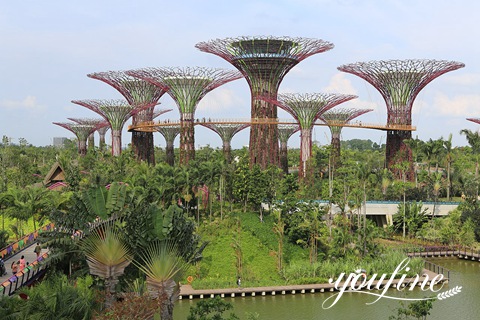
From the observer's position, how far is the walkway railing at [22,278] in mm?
17822

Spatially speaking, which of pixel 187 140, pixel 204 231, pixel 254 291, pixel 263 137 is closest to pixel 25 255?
pixel 254 291

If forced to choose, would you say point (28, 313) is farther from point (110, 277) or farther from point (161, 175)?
point (161, 175)

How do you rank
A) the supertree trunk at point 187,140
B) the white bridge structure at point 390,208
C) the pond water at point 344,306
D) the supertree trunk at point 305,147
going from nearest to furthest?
the pond water at point 344,306, the white bridge structure at point 390,208, the supertree trunk at point 187,140, the supertree trunk at point 305,147

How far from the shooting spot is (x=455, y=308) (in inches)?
1009

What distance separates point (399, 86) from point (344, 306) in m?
33.7

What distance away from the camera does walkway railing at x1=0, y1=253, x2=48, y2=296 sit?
1782 centimetres

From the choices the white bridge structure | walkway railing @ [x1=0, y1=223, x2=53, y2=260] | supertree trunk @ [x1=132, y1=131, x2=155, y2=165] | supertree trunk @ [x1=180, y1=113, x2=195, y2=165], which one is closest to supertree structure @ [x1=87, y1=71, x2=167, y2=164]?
supertree trunk @ [x1=132, y1=131, x2=155, y2=165]

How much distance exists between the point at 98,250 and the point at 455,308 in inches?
673

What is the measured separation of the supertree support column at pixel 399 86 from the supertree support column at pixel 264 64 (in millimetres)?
6749

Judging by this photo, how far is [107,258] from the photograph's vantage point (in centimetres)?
1705

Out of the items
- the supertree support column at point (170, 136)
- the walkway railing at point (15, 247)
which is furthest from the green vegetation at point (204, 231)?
the supertree support column at point (170, 136)

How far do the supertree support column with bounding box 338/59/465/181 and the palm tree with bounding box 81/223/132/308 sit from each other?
40526mm

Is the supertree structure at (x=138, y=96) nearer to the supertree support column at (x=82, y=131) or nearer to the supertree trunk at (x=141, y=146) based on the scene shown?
the supertree trunk at (x=141, y=146)

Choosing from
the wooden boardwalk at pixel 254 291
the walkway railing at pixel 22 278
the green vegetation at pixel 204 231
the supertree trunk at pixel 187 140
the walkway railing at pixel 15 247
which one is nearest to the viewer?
the green vegetation at pixel 204 231
